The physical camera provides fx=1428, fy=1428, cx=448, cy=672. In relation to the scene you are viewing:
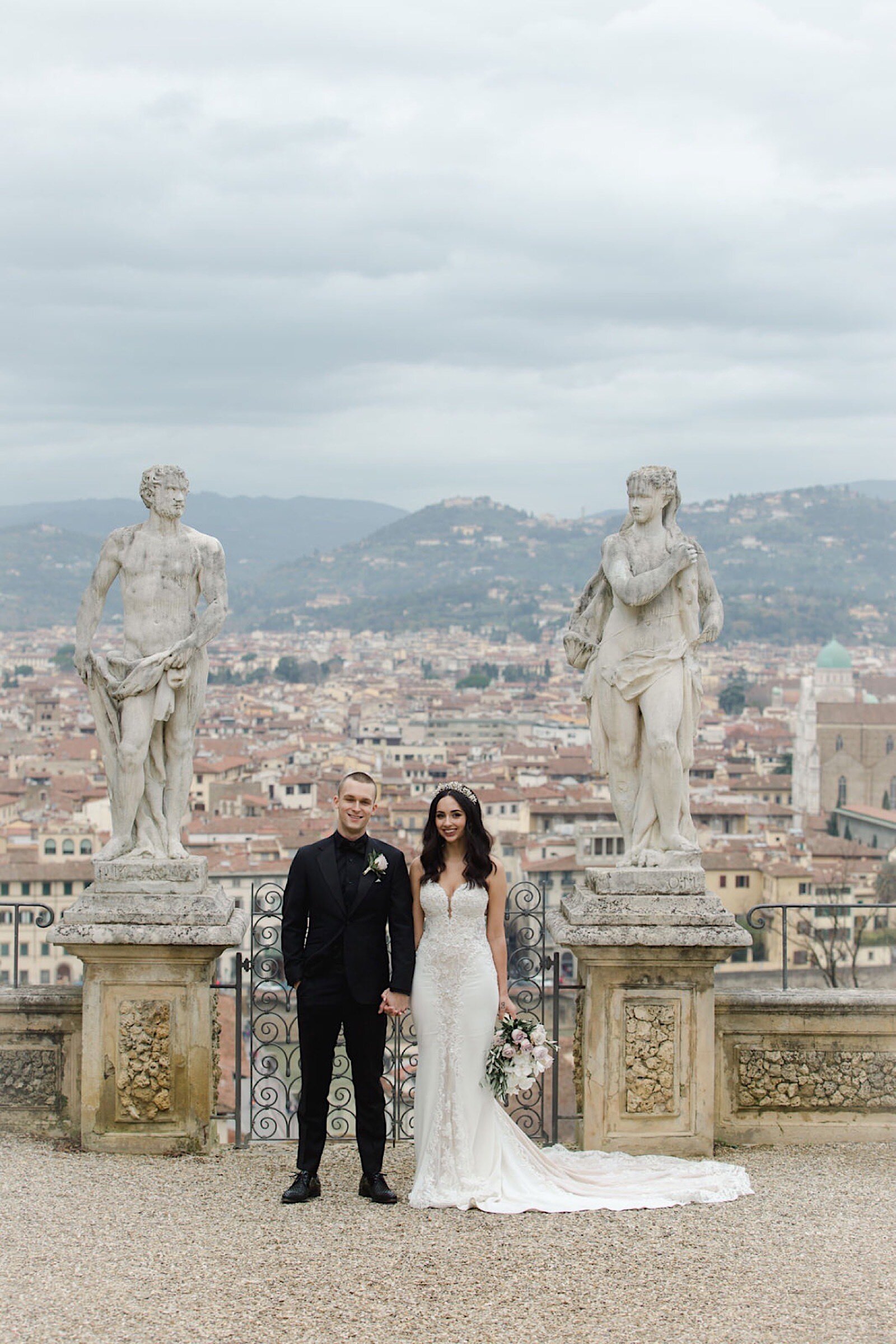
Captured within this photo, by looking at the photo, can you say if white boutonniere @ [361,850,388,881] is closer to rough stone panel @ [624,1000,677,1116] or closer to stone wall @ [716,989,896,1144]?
rough stone panel @ [624,1000,677,1116]

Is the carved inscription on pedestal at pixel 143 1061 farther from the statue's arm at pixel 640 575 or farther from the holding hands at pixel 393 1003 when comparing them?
the statue's arm at pixel 640 575

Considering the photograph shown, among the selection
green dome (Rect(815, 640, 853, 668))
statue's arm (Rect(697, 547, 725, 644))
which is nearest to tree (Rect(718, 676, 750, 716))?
green dome (Rect(815, 640, 853, 668))

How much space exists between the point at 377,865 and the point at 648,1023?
132 centimetres

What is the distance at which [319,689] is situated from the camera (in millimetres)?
137625

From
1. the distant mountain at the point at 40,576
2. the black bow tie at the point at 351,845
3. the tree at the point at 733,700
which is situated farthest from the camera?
the distant mountain at the point at 40,576

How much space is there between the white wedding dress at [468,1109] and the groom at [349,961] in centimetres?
11

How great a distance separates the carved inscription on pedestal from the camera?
17.1ft

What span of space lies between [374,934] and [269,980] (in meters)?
0.84

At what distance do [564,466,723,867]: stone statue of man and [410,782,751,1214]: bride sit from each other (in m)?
0.76

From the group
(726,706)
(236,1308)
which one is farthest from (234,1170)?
(726,706)

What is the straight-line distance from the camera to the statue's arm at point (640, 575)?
17.0 ft

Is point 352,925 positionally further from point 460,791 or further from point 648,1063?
point 648,1063

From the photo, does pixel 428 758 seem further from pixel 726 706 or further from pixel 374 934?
pixel 374 934

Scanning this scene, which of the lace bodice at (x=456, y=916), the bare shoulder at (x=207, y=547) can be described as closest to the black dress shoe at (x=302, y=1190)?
the lace bodice at (x=456, y=916)
